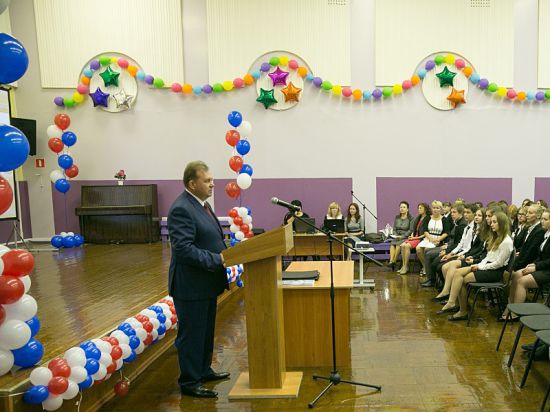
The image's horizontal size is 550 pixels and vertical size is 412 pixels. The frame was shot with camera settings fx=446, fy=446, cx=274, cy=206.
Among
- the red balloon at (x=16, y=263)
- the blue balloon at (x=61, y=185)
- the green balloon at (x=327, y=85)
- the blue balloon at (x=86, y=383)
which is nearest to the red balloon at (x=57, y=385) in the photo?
the blue balloon at (x=86, y=383)

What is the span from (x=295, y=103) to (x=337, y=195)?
81.2 inches

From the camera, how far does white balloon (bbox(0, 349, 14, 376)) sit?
2.45 m

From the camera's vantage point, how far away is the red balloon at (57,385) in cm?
251

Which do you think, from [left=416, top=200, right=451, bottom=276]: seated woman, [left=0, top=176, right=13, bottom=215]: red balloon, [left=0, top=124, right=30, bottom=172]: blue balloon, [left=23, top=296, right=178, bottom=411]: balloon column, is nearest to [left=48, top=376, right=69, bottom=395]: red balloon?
[left=23, top=296, right=178, bottom=411]: balloon column

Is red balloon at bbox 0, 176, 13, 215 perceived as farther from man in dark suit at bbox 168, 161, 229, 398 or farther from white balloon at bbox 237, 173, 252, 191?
white balloon at bbox 237, 173, 252, 191

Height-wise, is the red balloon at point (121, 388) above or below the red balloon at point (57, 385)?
below

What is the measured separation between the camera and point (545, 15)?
347 inches

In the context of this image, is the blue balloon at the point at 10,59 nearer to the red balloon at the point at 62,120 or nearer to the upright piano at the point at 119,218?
the upright piano at the point at 119,218

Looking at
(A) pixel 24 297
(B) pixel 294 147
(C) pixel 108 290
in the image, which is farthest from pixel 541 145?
(A) pixel 24 297

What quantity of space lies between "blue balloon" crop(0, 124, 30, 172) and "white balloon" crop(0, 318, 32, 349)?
830 millimetres

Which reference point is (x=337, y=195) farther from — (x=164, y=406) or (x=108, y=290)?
(x=164, y=406)

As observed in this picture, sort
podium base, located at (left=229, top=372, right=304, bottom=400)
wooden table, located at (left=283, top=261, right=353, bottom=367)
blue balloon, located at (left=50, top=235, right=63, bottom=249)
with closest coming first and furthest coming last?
1. podium base, located at (left=229, top=372, right=304, bottom=400)
2. wooden table, located at (left=283, top=261, right=353, bottom=367)
3. blue balloon, located at (left=50, top=235, right=63, bottom=249)

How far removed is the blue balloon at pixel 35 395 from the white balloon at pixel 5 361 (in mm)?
174

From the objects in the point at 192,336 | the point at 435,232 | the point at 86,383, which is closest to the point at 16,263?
the point at 86,383
